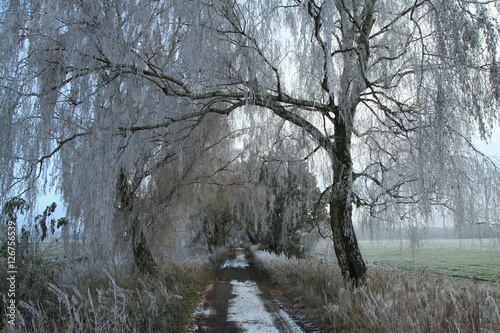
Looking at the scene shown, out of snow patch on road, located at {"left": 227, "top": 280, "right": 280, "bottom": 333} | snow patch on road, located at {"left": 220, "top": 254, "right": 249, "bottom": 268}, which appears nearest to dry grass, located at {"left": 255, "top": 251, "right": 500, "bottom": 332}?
snow patch on road, located at {"left": 227, "top": 280, "right": 280, "bottom": 333}

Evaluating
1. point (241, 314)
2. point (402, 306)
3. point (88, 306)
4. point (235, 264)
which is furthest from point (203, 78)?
point (235, 264)

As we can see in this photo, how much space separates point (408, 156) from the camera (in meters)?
6.12

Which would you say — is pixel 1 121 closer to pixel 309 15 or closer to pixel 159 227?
pixel 309 15

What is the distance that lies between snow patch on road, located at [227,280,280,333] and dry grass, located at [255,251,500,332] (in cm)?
83

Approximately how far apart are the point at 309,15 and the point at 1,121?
390 cm

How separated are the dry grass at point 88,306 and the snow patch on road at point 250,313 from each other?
94 cm

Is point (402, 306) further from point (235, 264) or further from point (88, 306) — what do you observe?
point (235, 264)

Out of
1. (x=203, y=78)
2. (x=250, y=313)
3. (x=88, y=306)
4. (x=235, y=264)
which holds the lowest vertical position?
(x=235, y=264)

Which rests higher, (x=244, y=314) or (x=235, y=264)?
(x=244, y=314)

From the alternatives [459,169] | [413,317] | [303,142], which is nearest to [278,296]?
[303,142]

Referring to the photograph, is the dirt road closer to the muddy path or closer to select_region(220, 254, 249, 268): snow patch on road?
the muddy path

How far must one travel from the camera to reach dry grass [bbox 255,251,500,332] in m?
3.39

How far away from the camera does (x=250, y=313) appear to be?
654 centimetres

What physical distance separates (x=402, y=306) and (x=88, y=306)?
408cm
